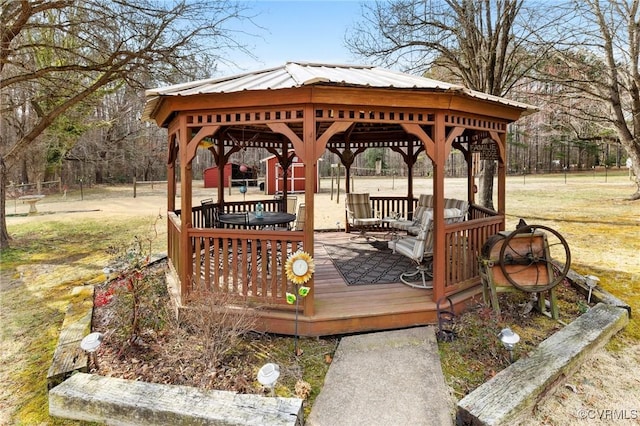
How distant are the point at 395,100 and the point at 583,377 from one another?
3.15m

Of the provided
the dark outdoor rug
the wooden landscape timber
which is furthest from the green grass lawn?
the dark outdoor rug

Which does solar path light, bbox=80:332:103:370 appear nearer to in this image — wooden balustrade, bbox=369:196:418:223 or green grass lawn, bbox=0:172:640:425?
green grass lawn, bbox=0:172:640:425

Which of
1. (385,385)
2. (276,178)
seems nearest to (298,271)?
(385,385)

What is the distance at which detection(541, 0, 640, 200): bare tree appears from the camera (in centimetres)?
1153

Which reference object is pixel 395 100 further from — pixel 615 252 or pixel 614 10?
pixel 614 10

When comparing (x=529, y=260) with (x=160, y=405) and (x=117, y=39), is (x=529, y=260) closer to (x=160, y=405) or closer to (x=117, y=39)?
(x=160, y=405)

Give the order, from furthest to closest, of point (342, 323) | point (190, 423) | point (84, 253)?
1. point (84, 253)
2. point (342, 323)
3. point (190, 423)

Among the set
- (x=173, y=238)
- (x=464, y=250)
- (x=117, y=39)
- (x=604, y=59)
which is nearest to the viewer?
(x=464, y=250)

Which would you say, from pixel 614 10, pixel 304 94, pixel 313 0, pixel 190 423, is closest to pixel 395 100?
pixel 304 94

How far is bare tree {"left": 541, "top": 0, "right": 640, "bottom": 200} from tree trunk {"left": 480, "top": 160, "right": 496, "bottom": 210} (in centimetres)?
315

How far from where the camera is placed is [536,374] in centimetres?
302

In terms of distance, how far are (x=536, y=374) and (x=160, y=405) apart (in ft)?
9.50

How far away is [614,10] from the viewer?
39.6ft

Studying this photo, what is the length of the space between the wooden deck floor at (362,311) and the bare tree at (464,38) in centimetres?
781
